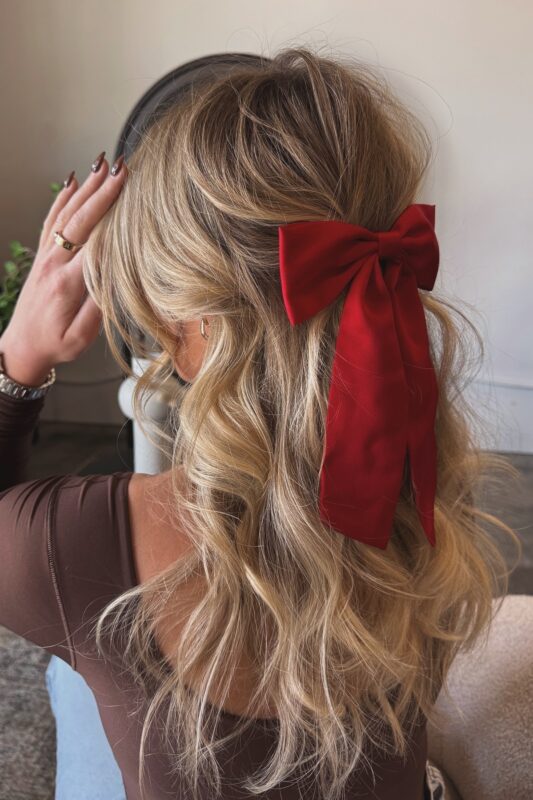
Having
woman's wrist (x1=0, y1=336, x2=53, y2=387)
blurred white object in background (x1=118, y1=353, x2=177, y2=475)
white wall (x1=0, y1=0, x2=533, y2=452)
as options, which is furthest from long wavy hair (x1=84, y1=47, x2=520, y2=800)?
white wall (x1=0, y1=0, x2=533, y2=452)

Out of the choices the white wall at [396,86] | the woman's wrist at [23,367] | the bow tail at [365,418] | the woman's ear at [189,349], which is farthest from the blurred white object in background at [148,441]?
the white wall at [396,86]

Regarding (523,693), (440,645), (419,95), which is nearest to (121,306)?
(440,645)

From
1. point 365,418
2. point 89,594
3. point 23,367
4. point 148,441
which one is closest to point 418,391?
point 365,418

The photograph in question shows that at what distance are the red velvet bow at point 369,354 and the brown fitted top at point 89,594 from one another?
0.19 metres

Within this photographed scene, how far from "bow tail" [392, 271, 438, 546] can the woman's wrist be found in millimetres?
438

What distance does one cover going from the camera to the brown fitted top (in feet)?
1.77

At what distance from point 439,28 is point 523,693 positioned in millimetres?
1963

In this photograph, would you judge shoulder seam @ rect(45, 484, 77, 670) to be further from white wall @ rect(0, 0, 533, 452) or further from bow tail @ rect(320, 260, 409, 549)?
white wall @ rect(0, 0, 533, 452)

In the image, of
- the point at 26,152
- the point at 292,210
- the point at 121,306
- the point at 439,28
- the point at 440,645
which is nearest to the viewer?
the point at 292,210

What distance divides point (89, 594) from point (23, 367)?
33 cm

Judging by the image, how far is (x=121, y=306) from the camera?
0.64 meters

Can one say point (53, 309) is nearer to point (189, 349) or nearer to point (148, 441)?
point (189, 349)

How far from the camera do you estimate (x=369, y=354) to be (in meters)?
0.53

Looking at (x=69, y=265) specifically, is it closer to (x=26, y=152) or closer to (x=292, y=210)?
(x=292, y=210)
